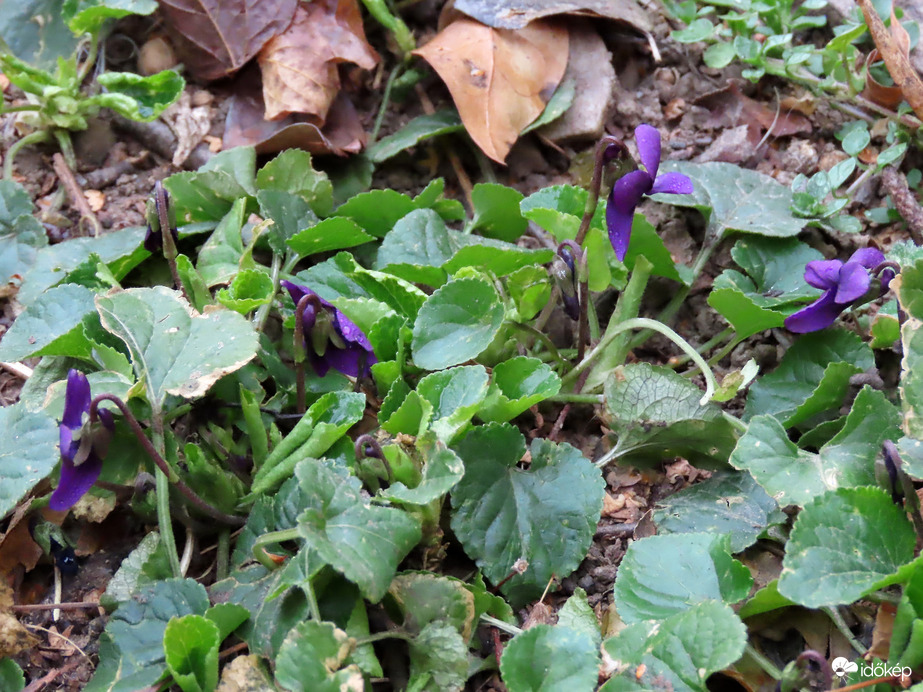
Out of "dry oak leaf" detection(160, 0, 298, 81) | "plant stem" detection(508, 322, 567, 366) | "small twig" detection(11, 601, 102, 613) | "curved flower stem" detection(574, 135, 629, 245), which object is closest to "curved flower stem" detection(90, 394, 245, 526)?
"small twig" detection(11, 601, 102, 613)

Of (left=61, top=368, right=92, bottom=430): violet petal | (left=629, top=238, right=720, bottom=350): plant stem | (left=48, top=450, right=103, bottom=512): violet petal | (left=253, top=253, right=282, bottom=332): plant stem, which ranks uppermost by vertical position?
(left=61, top=368, right=92, bottom=430): violet petal

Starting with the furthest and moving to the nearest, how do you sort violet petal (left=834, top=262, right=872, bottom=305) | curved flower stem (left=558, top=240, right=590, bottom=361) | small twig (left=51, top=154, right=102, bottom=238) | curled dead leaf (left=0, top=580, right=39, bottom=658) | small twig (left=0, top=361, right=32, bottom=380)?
small twig (left=51, top=154, right=102, bottom=238) < small twig (left=0, top=361, right=32, bottom=380) < curved flower stem (left=558, top=240, right=590, bottom=361) < violet petal (left=834, top=262, right=872, bottom=305) < curled dead leaf (left=0, top=580, right=39, bottom=658)

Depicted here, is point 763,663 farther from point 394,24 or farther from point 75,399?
point 394,24

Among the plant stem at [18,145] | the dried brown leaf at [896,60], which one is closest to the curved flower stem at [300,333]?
the plant stem at [18,145]

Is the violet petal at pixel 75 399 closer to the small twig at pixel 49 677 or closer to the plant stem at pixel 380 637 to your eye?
the small twig at pixel 49 677

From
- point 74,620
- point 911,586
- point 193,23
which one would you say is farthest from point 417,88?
point 911,586

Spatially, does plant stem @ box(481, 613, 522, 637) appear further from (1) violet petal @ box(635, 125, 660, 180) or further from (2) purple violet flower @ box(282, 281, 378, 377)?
(1) violet petal @ box(635, 125, 660, 180)
